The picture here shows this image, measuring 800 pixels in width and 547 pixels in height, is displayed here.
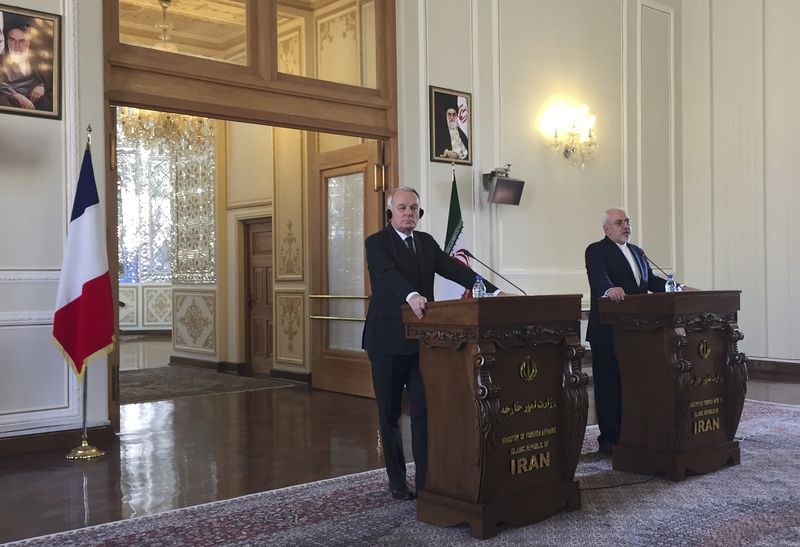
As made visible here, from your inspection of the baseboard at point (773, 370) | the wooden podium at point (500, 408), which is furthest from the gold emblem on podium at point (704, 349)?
the baseboard at point (773, 370)

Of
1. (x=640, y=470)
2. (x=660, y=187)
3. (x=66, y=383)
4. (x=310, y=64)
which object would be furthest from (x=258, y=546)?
(x=660, y=187)

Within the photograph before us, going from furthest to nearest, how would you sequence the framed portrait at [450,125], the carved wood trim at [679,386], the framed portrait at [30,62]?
the framed portrait at [450,125] → the framed portrait at [30,62] → the carved wood trim at [679,386]

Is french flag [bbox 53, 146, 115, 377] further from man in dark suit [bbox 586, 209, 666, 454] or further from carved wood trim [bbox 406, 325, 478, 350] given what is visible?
man in dark suit [bbox 586, 209, 666, 454]

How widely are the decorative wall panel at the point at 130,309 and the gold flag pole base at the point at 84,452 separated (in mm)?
11737

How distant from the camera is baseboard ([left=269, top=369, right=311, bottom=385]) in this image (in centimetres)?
841

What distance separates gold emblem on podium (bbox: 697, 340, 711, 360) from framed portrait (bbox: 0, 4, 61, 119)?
4135 mm

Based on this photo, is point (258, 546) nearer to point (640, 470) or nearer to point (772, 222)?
point (640, 470)

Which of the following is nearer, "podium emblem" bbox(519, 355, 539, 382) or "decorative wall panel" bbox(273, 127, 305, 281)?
"podium emblem" bbox(519, 355, 539, 382)

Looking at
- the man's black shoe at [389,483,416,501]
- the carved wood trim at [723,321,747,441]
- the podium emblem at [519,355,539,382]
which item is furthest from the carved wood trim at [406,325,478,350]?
the carved wood trim at [723,321,747,441]

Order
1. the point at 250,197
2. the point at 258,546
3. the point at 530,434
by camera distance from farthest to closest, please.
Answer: the point at 250,197, the point at 530,434, the point at 258,546

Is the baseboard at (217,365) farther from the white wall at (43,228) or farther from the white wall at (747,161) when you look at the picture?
the white wall at (747,161)

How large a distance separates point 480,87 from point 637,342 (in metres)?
3.81

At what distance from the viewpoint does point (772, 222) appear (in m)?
8.61

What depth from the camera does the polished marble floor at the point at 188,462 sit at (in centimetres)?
379
